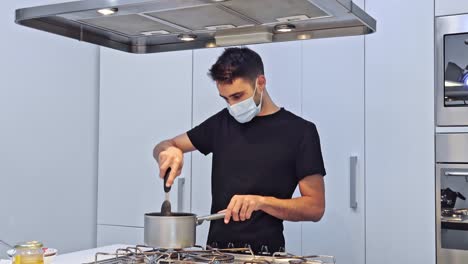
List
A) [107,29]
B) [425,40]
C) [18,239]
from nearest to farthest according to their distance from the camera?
[107,29]
[425,40]
[18,239]

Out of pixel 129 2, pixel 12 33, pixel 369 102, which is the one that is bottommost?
pixel 369 102

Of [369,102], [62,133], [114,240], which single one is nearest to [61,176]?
[62,133]

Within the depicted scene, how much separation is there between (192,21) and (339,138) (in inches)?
38.3

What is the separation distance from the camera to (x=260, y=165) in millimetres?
1844

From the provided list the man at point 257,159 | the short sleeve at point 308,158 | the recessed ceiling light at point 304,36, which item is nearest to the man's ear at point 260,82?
the man at point 257,159

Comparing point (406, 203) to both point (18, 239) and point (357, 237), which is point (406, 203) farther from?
point (18, 239)

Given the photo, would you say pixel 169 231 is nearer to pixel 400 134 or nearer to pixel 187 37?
pixel 187 37

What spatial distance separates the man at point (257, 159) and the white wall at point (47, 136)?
35.0 inches

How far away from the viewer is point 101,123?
9.42 ft

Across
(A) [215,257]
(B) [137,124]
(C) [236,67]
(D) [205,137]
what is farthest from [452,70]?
(B) [137,124]

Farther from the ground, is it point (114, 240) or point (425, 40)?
point (425, 40)

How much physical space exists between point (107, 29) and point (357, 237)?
1.25 meters

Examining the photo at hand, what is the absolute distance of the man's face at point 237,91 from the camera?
1.83 meters

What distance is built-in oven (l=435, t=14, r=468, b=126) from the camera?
6.75 feet
